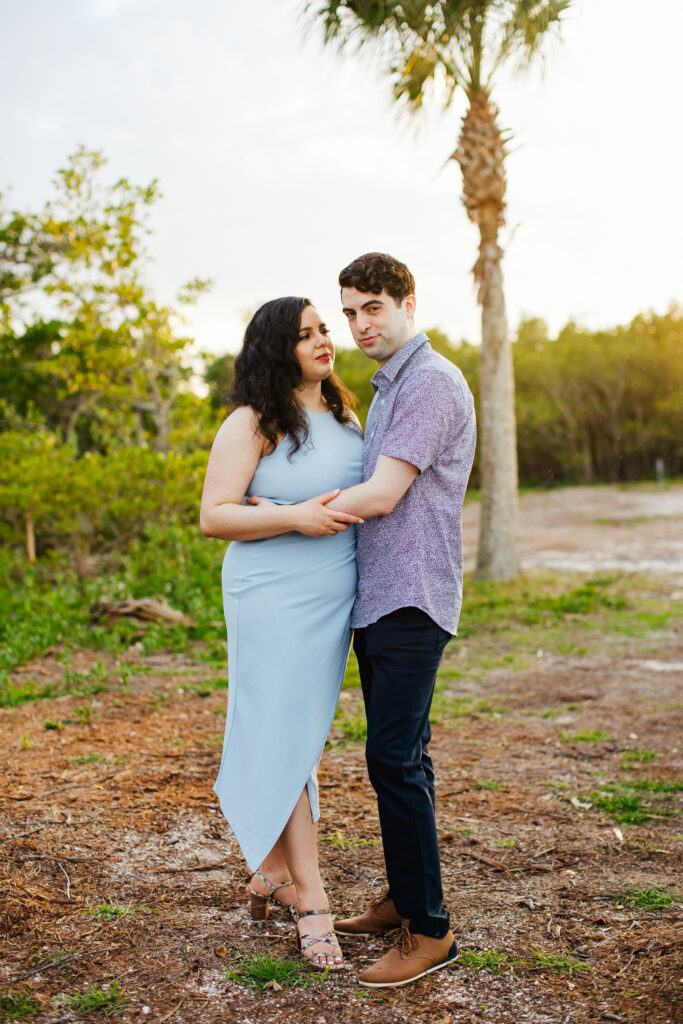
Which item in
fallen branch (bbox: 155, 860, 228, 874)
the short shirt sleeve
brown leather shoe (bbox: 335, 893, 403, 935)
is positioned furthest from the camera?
fallen branch (bbox: 155, 860, 228, 874)

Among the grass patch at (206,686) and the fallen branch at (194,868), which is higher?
the grass patch at (206,686)

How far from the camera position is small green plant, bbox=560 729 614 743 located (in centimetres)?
517

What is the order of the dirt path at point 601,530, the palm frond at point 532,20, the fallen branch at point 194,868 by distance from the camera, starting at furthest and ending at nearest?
1. the dirt path at point 601,530
2. the palm frond at point 532,20
3. the fallen branch at point 194,868

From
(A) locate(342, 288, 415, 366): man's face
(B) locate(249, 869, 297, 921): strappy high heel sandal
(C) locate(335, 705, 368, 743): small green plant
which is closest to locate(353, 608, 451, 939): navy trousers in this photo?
(B) locate(249, 869, 297, 921): strappy high heel sandal

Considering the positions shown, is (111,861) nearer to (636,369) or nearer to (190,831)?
(190,831)

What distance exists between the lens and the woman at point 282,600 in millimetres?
2783

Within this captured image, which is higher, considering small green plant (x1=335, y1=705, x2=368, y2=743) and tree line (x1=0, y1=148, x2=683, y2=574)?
tree line (x1=0, y1=148, x2=683, y2=574)

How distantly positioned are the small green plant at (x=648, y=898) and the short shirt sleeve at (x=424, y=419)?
5.81 feet

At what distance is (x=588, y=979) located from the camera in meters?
2.63

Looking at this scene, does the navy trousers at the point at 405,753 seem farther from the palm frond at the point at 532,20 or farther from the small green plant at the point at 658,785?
the palm frond at the point at 532,20

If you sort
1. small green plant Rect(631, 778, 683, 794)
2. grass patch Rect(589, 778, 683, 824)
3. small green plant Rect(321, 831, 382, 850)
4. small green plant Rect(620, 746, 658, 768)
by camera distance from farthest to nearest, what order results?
1. small green plant Rect(620, 746, 658, 768)
2. small green plant Rect(631, 778, 683, 794)
3. grass patch Rect(589, 778, 683, 824)
4. small green plant Rect(321, 831, 382, 850)

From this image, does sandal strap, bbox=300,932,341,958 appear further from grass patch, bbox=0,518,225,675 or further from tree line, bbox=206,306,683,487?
tree line, bbox=206,306,683,487

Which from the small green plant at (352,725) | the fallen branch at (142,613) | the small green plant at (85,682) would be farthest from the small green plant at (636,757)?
the fallen branch at (142,613)

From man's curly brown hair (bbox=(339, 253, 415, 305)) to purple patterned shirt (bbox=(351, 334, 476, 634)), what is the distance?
0.59ft
